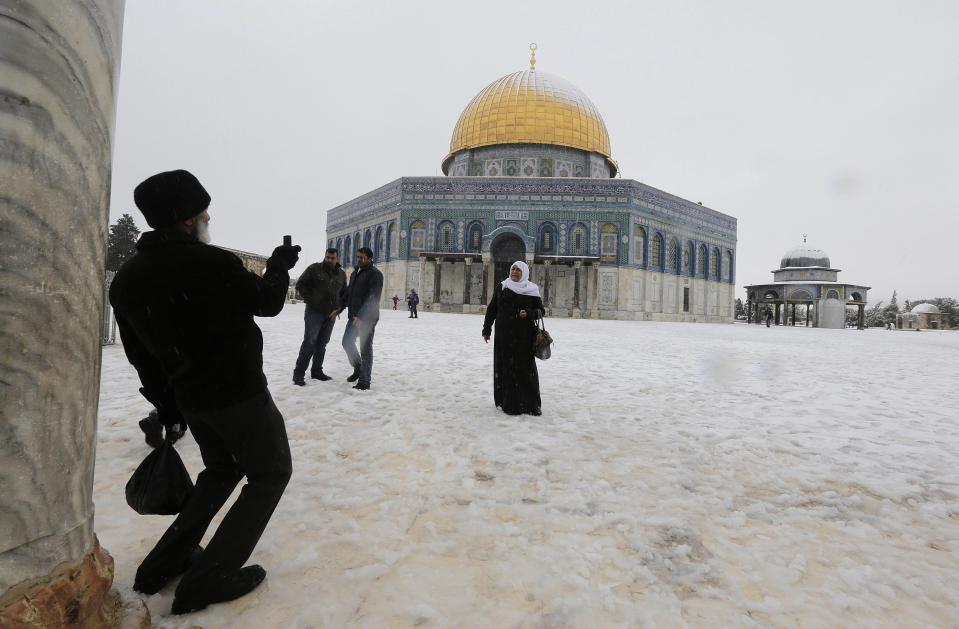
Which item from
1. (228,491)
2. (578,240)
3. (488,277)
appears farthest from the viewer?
(578,240)

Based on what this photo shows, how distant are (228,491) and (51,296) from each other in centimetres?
87

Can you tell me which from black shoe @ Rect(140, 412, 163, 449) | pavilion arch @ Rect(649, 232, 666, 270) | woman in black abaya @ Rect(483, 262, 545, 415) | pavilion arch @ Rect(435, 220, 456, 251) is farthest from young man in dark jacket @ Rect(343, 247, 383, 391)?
pavilion arch @ Rect(649, 232, 666, 270)

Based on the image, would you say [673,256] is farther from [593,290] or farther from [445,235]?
[445,235]

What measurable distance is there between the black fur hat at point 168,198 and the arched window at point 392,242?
89.7ft

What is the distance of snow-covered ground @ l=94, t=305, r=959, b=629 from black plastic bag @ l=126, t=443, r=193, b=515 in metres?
0.26

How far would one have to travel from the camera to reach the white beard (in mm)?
1577

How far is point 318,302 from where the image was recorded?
497cm

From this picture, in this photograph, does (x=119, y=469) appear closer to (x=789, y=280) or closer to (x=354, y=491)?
(x=354, y=491)

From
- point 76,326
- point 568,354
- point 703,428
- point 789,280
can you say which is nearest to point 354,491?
point 76,326

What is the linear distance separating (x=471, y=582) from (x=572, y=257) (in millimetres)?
25729

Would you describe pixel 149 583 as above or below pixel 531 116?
below

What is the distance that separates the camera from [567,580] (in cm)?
170

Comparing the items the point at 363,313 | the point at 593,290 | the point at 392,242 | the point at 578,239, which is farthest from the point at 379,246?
the point at 363,313

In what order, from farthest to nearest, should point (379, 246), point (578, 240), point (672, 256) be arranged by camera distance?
point (379, 246) < point (672, 256) < point (578, 240)
